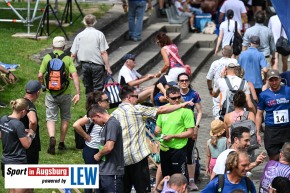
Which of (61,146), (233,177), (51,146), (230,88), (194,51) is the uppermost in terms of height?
(233,177)

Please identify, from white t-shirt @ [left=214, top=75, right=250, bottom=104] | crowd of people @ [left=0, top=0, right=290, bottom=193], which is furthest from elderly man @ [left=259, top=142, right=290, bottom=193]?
white t-shirt @ [left=214, top=75, right=250, bottom=104]

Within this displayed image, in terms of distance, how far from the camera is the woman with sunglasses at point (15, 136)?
11750mm

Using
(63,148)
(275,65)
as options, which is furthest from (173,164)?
(275,65)

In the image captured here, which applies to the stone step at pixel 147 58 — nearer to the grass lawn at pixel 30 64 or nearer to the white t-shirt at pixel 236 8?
the grass lawn at pixel 30 64

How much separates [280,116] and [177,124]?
5.54 feet

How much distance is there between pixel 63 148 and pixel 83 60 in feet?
6.98

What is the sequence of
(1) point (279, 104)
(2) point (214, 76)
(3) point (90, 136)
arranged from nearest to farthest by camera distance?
(3) point (90, 136)
(1) point (279, 104)
(2) point (214, 76)

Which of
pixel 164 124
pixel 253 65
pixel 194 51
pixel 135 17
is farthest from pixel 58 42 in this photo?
pixel 194 51

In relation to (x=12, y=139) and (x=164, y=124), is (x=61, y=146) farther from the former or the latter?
(x=12, y=139)

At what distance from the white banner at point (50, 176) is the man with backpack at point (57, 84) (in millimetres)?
5498

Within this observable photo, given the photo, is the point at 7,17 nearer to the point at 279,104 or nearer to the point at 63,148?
the point at 63,148

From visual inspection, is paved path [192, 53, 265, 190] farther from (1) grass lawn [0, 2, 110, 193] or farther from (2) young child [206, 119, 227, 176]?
(1) grass lawn [0, 2, 110, 193]

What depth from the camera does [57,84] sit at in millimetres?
14531

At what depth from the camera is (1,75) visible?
54.5 ft
